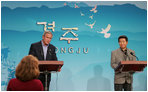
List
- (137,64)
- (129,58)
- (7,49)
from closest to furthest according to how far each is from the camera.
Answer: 1. (137,64)
2. (129,58)
3. (7,49)

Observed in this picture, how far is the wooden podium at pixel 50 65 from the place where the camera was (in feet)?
12.6

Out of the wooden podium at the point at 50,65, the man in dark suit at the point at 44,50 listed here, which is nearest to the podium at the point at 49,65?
the wooden podium at the point at 50,65

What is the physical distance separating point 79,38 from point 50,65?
2.93 metres

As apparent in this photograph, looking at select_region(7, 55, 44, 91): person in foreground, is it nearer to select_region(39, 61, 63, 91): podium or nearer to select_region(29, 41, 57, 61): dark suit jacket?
select_region(39, 61, 63, 91): podium

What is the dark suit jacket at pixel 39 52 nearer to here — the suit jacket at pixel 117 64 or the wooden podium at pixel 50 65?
the wooden podium at pixel 50 65

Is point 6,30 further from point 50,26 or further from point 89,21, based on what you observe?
point 89,21

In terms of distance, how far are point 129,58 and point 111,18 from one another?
8.17 ft

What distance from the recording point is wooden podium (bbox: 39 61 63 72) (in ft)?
12.6

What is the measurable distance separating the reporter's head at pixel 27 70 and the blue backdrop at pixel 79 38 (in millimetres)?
3440

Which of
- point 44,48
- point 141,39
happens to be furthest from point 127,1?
point 44,48

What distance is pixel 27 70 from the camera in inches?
123

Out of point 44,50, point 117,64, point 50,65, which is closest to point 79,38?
point 44,50

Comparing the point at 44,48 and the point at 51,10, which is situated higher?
the point at 51,10

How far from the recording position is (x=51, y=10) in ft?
22.1
